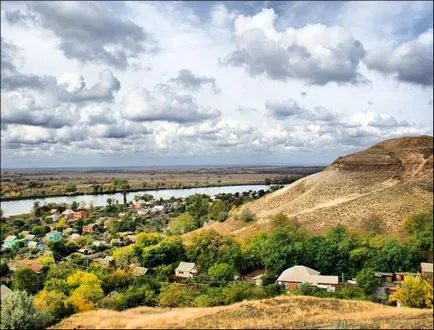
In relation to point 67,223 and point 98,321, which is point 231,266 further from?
point 67,223

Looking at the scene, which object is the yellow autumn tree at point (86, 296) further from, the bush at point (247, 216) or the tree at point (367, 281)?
the bush at point (247, 216)

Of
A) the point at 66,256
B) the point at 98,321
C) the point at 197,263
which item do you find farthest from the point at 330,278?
the point at 66,256

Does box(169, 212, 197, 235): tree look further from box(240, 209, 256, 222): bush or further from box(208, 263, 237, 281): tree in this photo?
box(208, 263, 237, 281): tree

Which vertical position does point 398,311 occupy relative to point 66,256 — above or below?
above

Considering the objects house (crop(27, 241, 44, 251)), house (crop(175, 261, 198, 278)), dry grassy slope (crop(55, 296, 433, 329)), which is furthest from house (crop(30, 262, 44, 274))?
dry grassy slope (crop(55, 296, 433, 329))

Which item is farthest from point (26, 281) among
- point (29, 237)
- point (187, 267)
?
point (29, 237)

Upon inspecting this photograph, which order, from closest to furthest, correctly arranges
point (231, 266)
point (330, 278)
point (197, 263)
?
point (330, 278), point (231, 266), point (197, 263)

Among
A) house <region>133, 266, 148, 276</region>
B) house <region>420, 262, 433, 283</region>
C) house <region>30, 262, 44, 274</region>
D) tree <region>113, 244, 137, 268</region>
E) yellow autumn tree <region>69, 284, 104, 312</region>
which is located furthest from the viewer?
tree <region>113, 244, 137, 268</region>
